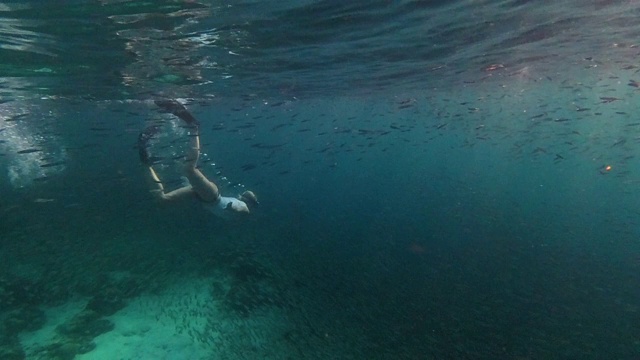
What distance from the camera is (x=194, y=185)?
10945 millimetres

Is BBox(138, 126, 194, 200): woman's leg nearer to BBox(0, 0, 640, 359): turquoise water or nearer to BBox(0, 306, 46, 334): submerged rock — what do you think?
BBox(0, 0, 640, 359): turquoise water

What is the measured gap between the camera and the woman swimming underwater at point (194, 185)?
10.8 metres

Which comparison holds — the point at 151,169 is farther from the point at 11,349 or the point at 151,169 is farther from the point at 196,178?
the point at 11,349

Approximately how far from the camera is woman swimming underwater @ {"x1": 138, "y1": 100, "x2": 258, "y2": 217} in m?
10.8

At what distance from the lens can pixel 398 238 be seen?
69.9ft

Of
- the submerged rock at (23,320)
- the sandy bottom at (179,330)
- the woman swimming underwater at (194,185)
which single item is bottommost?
the sandy bottom at (179,330)

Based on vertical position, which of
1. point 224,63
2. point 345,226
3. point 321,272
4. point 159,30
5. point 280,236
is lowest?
point 345,226

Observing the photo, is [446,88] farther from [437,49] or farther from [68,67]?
[68,67]

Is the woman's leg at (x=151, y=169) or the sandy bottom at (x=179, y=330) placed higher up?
the woman's leg at (x=151, y=169)

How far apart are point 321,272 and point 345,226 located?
904 centimetres

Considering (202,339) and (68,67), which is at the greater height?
(68,67)

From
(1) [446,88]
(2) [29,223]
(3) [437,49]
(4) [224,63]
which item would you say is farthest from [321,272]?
(1) [446,88]

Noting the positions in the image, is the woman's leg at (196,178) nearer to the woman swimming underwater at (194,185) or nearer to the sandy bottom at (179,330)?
the woman swimming underwater at (194,185)

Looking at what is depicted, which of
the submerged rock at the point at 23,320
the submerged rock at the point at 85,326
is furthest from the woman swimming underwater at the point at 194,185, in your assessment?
the submerged rock at the point at 23,320
